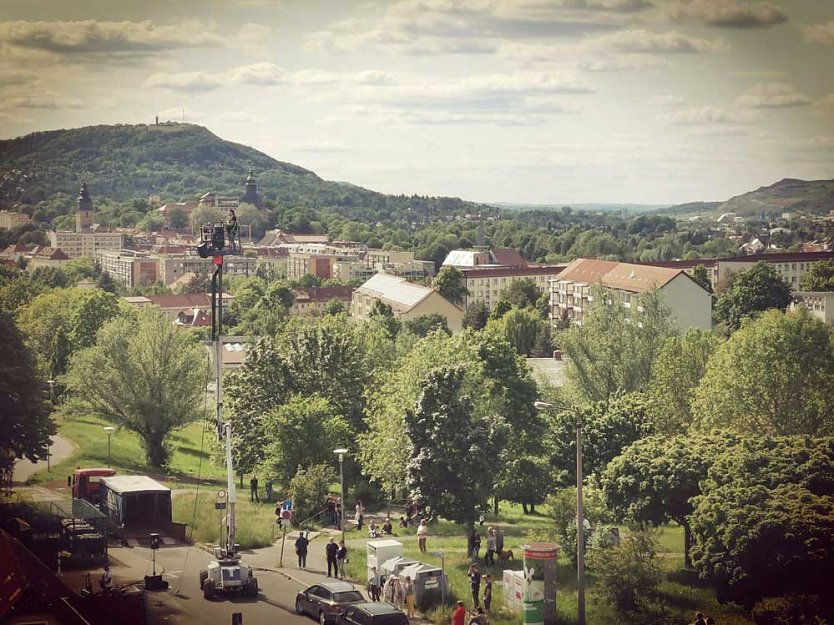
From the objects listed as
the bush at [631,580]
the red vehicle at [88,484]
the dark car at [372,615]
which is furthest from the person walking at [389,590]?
the red vehicle at [88,484]

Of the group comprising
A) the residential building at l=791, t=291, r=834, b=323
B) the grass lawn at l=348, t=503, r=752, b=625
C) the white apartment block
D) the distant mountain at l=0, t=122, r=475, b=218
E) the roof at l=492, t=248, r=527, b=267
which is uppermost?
the distant mountain at l=0, t=122, r=475, b=218

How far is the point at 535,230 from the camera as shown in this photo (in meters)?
64.1

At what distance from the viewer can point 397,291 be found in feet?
161

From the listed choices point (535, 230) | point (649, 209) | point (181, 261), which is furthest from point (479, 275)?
point (649, 209)

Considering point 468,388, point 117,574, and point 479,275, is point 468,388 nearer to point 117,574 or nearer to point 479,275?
point 117,574

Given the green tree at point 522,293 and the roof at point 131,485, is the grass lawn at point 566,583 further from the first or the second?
the green tree at point 522,293

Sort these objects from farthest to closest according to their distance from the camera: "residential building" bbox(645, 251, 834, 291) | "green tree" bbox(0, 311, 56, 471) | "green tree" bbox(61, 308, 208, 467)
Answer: "residential building" bbox(645, 251, 834, 291) < "green tree" bbox(61, 308, 208, 467) < "green tree" bbox(0, 311, 56, 471)

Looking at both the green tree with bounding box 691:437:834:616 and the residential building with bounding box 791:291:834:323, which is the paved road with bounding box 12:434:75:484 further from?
the residential building with bounding box 791:291:834:323

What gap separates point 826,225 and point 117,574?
12.5m

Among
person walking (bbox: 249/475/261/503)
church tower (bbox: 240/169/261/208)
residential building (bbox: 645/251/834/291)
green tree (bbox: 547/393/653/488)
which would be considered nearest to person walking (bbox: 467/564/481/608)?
green tree (bbox: 547/393/653/488)

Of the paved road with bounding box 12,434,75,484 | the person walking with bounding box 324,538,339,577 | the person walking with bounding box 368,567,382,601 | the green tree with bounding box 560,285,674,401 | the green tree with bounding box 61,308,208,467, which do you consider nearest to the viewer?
the person walking with bounding box 368,567,382,601

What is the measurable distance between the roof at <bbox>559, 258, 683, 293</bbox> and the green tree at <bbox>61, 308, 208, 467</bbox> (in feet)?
31.1

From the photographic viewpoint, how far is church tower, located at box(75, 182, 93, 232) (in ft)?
91.5

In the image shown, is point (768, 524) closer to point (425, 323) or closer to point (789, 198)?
point (789, 198)
